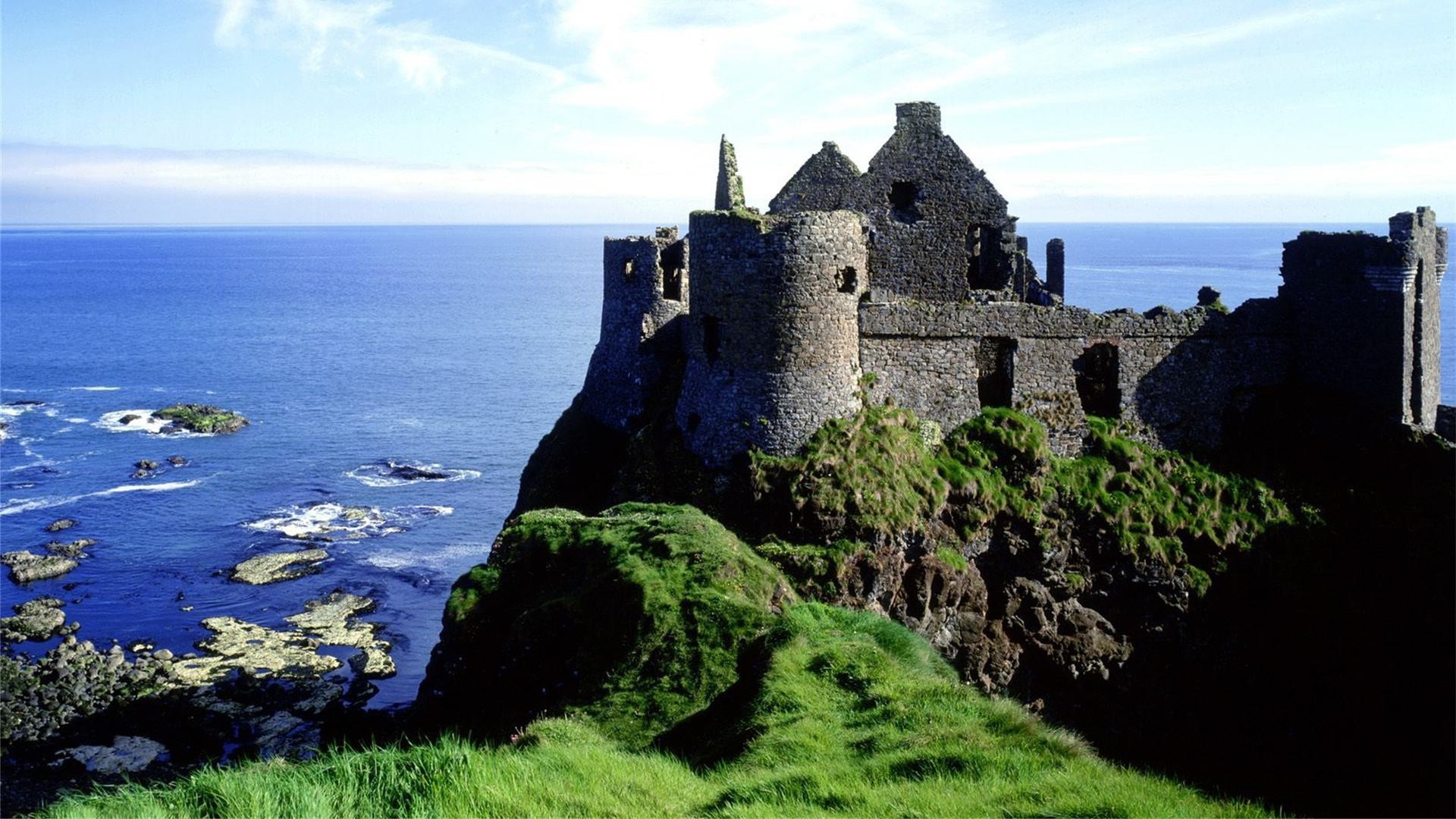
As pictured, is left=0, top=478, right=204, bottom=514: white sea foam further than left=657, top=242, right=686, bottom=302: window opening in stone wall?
Yes

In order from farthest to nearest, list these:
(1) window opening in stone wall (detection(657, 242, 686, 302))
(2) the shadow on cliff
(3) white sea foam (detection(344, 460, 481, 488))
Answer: (3) white sea foam (detection(344, 460, 481, 488)) → (1) window opening in stone wall (detection(657, 242, 686, 302)) → (2) the shadow on cliff

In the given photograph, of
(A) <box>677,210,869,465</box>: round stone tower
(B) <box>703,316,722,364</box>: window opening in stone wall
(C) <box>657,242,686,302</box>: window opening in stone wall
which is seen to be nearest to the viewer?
(A) <box>677,210,869,465</box>: round stone tower

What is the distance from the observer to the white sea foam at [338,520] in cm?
5631

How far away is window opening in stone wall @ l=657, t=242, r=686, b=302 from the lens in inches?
1276

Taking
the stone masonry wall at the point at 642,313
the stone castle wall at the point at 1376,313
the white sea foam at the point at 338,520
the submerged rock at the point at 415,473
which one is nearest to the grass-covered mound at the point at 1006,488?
the stone castle wall at the point at 1376,313

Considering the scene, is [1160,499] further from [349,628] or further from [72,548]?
[72,548]

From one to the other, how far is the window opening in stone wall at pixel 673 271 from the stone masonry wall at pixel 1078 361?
701 centimetres

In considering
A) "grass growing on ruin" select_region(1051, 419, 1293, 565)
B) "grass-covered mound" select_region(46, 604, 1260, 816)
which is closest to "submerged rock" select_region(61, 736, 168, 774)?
"grass-covered mound" select_region(46, 604, 1260, 816)

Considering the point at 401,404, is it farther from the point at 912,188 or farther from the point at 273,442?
the point at 912,188

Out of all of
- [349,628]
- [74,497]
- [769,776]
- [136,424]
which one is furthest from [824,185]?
[136,424]

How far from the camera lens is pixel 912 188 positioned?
31922 mm

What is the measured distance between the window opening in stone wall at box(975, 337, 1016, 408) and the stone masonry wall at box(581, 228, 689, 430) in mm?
8797

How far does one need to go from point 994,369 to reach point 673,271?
385 inches

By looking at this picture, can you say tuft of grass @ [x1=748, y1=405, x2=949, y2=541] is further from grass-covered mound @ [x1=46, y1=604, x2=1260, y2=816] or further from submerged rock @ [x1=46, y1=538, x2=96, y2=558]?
submerged rock @ [x1=46, y1=538, x2=96, y2=558]
